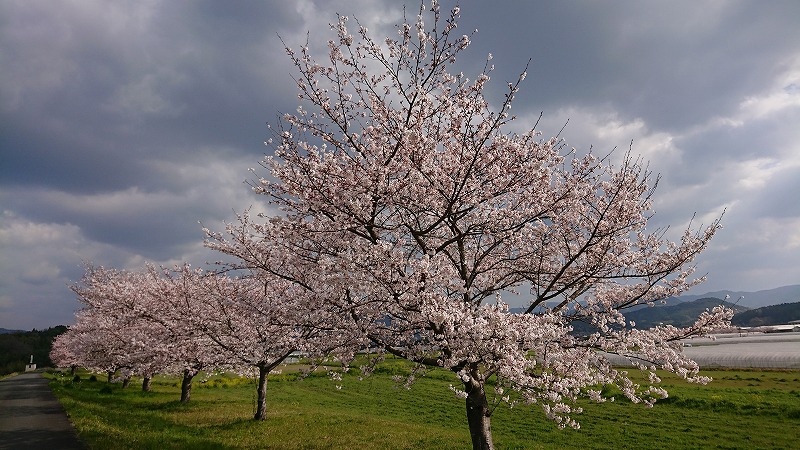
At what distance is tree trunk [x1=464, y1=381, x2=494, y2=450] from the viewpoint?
38.3ft

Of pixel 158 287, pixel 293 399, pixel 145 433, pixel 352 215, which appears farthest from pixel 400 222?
pixel 293 399

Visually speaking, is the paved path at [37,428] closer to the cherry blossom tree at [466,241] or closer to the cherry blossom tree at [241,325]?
the cherry blossom tree at [241,325]

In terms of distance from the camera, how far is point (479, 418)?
1183 centimetres

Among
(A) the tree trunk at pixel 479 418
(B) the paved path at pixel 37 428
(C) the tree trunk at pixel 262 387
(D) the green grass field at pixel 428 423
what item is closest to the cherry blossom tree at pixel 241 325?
(C) the tree trunk at pixel 262 387

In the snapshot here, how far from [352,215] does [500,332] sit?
454 centimetres

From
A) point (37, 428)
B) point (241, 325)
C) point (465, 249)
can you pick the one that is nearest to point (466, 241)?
point (465, 249)

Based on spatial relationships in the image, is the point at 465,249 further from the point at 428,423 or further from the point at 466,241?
the point at 428,423

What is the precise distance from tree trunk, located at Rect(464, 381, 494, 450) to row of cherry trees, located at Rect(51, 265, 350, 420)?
393 cm

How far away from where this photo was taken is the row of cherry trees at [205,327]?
15386 mm

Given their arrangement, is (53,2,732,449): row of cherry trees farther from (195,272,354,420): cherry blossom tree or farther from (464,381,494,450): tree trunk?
(195,272,354,420): cherry blossom tree

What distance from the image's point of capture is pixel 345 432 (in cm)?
2006

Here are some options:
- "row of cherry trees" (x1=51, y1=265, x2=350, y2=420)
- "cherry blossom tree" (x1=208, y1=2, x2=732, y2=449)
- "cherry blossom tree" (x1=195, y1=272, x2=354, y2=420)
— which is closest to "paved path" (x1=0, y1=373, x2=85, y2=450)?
"row of cherry trees" (x1=51, y1=265, x2=350, y2=420)

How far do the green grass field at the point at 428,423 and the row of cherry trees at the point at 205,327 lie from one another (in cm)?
282

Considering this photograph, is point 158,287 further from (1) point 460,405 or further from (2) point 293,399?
(1) point 460,405
